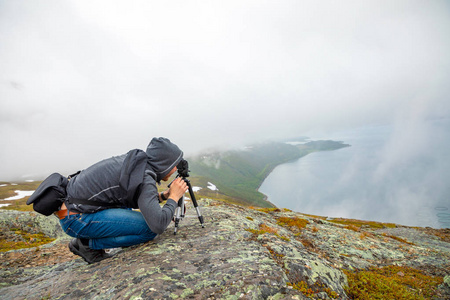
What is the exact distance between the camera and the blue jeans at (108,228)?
15.8 feet

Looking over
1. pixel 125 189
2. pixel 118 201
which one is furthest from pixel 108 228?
pixel 125 189

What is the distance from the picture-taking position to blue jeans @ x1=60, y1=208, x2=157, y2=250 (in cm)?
482

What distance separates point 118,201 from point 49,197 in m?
1.39

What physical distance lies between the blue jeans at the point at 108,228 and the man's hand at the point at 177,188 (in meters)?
1.03

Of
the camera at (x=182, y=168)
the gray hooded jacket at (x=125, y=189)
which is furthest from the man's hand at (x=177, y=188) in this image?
the camera at (x=182, y=168)

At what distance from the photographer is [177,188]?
5395 millimetres

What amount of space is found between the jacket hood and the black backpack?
206 centimetres

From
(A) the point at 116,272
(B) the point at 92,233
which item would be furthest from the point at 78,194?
(A) the point at 116,272

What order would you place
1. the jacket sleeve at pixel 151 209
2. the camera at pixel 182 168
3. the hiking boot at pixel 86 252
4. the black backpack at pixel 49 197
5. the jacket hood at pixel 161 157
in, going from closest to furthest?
the black backpack at pixel 49 197, the jacket sleeve at pixel 151 209, the jacket hood at pixel 161 157, the hiking boot at pixel 86 252, the camera at pixel 182 168

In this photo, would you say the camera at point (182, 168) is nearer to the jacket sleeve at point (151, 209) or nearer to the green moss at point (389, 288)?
the jacket sleeve at point (151, 209)

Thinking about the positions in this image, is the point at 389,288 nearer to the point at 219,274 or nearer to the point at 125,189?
the point at 219,274

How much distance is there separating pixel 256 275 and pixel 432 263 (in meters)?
9.25

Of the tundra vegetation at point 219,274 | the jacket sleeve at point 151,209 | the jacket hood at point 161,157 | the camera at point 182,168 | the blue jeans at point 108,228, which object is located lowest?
the tundra vegetation at point 219,274

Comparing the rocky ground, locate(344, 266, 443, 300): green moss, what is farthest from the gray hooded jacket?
locate(344, 266, 443, 300): green moss
